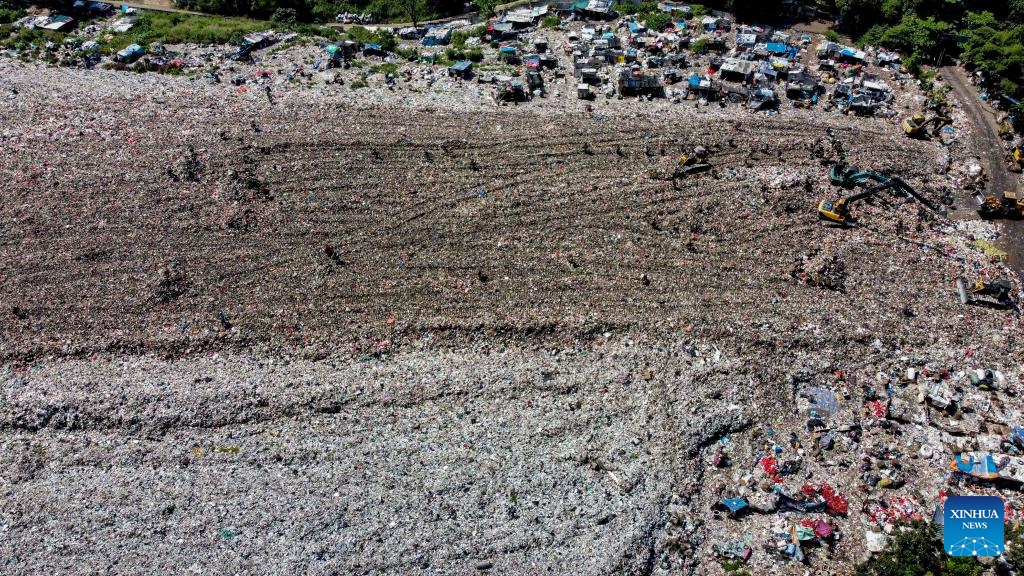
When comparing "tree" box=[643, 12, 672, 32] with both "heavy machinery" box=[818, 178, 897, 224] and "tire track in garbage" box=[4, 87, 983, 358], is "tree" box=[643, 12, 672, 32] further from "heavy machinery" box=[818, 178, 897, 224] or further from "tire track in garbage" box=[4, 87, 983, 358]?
"heavy machinery" box=[818, 178, 897, 224]

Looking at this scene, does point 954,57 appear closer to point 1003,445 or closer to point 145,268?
point 1003,445

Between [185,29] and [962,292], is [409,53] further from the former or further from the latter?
[962,292]

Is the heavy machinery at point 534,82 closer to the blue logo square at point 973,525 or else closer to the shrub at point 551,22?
the shrub at point 551,22

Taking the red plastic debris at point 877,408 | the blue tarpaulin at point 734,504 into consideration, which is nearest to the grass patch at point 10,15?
the blue tarpaulin at point 734,504

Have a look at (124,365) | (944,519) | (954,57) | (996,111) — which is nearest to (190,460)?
(124,365)

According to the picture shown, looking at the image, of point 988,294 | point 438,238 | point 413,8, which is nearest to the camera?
point 988,294

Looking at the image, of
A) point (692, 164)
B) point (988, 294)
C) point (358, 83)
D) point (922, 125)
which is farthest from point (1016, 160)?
point (358, 83)

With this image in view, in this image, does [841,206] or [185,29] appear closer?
[841,206]
